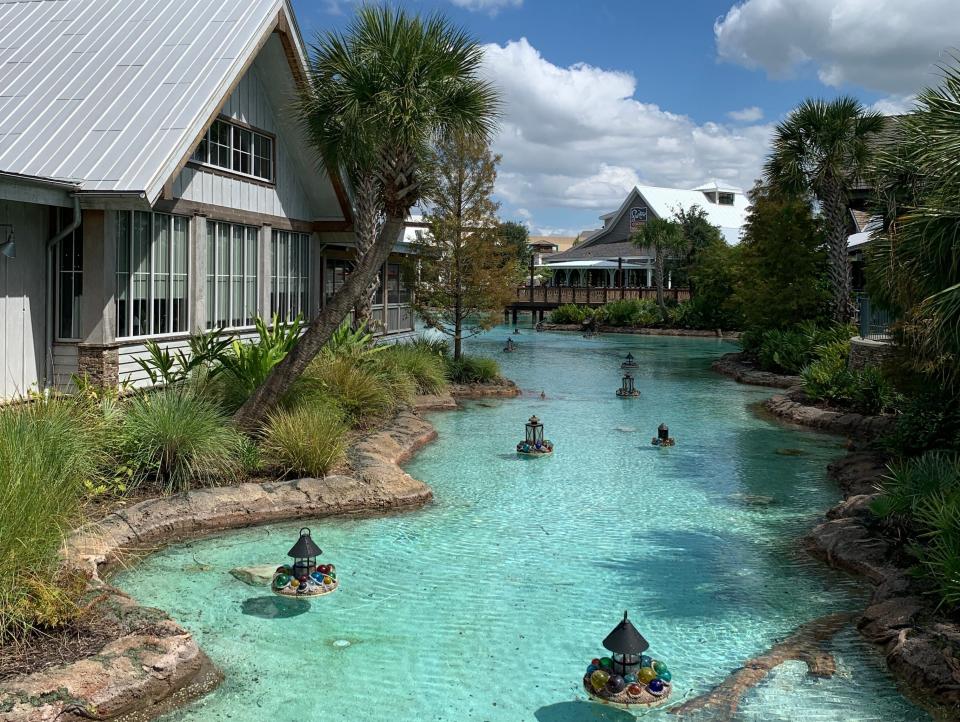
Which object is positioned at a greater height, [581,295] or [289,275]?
[581,295]

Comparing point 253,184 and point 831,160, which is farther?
point 831,160

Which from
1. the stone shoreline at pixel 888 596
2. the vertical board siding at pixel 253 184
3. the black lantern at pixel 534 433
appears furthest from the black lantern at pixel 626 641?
the vertical board siding at pixel 253 184

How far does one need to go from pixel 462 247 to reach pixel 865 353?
386 inches

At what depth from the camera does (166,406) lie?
33.0 ft

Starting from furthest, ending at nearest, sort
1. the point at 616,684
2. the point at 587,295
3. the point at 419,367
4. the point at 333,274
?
the point at 587,295, the point at 333,274, the point at 419,367, the point at 616,684

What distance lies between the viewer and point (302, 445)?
10703 millimetres

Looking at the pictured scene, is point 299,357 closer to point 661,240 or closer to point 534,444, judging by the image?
point 534,444

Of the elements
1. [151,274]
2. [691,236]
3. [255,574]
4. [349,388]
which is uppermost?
[691,236]

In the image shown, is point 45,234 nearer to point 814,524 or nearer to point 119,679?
point 119,679

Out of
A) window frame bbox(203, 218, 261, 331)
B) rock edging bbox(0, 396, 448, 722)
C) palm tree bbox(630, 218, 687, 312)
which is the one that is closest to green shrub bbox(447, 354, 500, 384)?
window frame bbox(203, 218, 261, 331)

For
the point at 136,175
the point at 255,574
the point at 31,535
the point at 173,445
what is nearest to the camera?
the point at 31,535

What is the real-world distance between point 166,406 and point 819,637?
7.17 metres

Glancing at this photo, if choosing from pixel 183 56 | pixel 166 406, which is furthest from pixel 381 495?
pixel 183 56

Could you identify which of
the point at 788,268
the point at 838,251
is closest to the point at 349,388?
the point at 838,251
